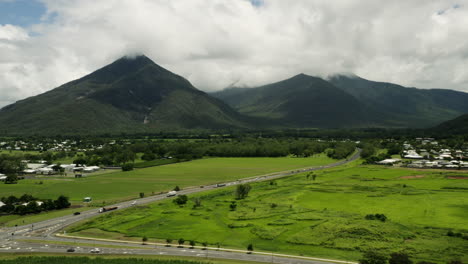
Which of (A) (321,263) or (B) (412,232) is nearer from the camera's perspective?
(A) (321,263)

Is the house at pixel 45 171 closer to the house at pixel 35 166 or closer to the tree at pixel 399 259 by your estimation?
the house at pixel 35 166

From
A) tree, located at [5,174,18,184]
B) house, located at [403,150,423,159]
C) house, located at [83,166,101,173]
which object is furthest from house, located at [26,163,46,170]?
house, located at [403,150,423,159]

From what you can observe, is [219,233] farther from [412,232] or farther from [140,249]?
[412,232]

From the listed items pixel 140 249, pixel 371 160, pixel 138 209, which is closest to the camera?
pixel 140 249

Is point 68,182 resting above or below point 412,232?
above

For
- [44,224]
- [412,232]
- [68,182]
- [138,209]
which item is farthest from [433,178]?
[68,182]

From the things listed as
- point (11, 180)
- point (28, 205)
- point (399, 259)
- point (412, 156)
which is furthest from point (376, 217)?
point (412, 156)

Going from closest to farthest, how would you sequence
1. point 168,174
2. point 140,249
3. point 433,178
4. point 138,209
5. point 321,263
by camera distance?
point 321,263 < point 140,249 < point 138,209 < point 433,178 < point 168,174

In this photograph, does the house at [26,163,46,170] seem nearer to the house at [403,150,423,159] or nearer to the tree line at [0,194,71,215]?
the tree line at [0,194,71,215]
